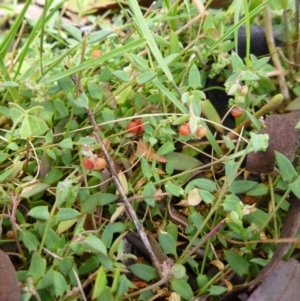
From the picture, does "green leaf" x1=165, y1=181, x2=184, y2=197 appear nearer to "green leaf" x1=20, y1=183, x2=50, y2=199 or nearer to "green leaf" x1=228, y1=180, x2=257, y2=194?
"green leaf" x1=228, y1=180, x2=257, y2=194

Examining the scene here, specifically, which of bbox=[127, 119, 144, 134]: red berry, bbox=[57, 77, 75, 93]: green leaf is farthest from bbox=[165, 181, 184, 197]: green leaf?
bbox=[57, 77, 75, 93]: green leaf

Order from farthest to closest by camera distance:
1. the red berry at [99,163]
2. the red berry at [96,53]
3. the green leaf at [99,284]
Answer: the red berry at [96,53]
the red berry at [99,163]
the green leaf at [99,284]

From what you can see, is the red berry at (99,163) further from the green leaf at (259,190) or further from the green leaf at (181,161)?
the green leaf at (259,190)

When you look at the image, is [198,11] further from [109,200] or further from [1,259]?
[1,259]

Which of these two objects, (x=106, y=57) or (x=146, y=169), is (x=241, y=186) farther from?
(x=106, y=57)

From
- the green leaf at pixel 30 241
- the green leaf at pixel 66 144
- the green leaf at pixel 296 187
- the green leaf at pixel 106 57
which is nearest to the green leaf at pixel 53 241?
the green leaf at pixel 30 241

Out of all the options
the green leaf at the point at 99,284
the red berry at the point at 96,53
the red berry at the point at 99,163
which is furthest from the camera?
the red berry at the point at 96,53

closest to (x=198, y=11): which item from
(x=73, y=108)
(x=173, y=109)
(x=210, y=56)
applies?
(x=210, y=56)
